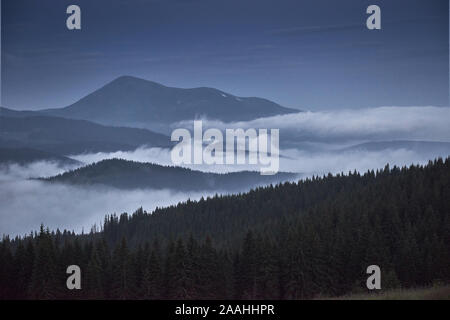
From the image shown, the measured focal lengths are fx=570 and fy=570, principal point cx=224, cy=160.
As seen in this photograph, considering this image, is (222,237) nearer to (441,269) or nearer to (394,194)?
(394,194)

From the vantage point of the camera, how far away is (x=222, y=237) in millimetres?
102188

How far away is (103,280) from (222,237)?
161ft

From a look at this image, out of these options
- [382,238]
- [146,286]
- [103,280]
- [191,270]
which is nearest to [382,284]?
[382,238]
